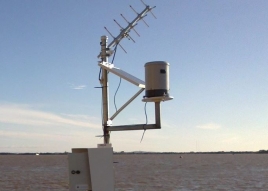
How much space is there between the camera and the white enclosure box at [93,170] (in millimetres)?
6371

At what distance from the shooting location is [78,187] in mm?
6379

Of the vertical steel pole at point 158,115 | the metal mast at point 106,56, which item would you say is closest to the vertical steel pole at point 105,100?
the metal mast at point 106,56

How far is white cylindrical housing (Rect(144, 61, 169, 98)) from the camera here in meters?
6.49

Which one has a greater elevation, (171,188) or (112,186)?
(112,186)

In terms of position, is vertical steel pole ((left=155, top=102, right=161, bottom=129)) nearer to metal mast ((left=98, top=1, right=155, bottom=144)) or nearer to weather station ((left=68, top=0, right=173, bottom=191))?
weather station ((left=68, top=0, right=173, bottom=191))

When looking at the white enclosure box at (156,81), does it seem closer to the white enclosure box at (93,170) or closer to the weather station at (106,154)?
the weather station at (106,154)

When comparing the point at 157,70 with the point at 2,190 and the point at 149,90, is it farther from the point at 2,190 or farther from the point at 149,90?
the point at 2,190

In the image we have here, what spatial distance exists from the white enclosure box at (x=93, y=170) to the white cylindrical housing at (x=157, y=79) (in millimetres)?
1007

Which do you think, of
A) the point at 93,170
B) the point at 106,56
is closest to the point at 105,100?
the point at 106,56

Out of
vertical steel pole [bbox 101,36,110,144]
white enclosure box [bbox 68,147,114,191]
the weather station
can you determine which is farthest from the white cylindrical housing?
white enclosure box [bbox 68,147,114,191]

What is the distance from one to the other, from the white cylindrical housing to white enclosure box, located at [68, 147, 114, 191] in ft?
3.30

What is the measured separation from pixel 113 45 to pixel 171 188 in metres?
43.0

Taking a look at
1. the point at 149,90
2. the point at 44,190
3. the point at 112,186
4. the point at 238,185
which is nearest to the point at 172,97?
the point at 149,90

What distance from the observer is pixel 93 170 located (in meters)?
6.36
